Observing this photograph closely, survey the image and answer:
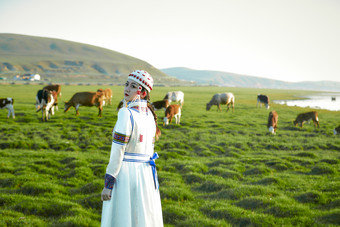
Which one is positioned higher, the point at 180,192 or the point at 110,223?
the point at 110,223

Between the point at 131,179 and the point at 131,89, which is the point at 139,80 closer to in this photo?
the point at 131,89

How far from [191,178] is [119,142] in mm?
6393

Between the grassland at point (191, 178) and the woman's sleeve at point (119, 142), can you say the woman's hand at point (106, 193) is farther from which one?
the grassland at point (191, 178)

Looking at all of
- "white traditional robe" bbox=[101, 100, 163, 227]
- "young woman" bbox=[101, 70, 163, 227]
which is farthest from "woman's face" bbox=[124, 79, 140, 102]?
"white traditional robe" bbox=[101, 100, 163, 227]

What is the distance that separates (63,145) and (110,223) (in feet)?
36.4

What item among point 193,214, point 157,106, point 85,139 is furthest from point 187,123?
point 193,214

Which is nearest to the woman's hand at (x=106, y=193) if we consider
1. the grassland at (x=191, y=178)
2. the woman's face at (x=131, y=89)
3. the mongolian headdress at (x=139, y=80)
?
the mongolian headdress at (x=139, y=80)

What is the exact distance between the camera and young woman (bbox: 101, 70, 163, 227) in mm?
3389

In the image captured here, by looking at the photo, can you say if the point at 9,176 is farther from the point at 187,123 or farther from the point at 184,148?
the point at 187,123

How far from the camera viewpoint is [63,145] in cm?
1349

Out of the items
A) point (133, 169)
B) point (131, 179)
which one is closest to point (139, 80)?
point (133, 169)

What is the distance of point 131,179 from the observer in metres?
3.51

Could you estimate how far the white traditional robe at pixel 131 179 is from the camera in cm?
338

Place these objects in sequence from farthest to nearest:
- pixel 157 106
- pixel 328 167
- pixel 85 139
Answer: pixel 157 106
pixel 85 139
pixel 328 167
